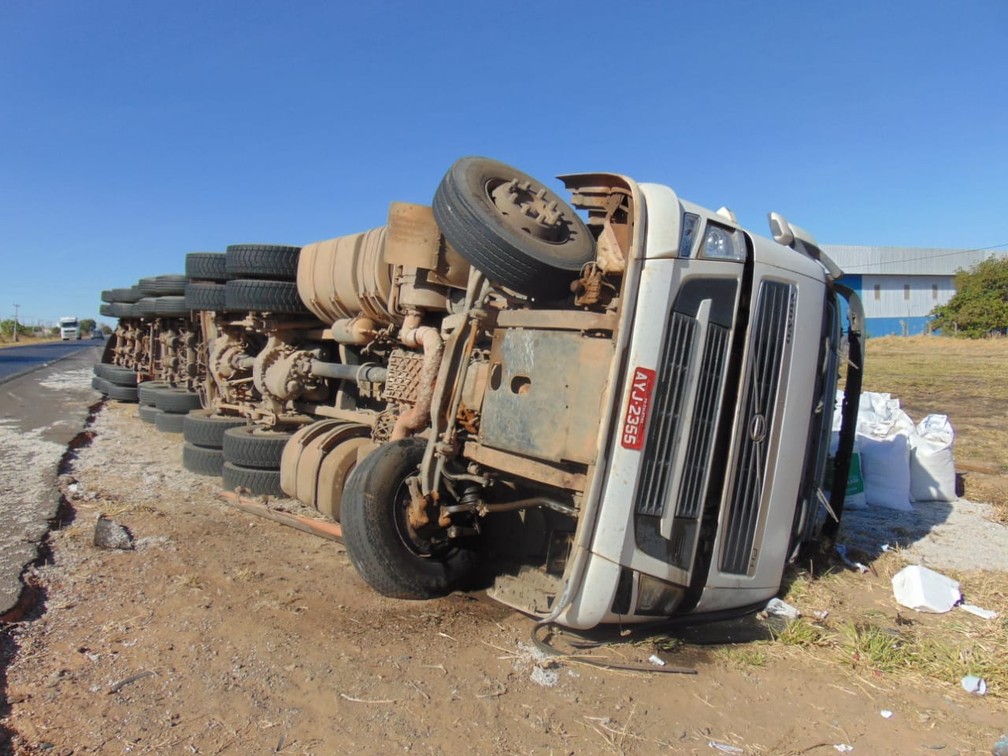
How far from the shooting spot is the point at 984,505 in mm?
6141

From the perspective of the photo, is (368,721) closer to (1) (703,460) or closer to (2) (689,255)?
(1) (703,460)

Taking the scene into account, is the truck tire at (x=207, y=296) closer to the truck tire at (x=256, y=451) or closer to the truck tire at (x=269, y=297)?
the truck tire at (x=269, y=297)

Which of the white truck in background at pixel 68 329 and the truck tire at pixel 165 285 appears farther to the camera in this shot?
the white truck in background at pixel 68 329

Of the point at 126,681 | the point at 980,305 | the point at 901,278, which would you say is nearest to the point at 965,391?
the point at 126,681

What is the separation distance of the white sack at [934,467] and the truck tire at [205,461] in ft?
20.8

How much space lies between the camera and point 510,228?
356cm

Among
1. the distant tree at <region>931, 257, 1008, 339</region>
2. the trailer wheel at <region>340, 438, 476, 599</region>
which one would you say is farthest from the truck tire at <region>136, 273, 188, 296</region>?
the distant tree at <region>931, 257, 1008, 339</region>

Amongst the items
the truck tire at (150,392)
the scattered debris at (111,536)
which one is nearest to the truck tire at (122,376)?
the truck tire at (150,392)

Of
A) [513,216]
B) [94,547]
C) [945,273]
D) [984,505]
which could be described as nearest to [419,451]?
[513,216]

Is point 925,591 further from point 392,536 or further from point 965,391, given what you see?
point 965,391

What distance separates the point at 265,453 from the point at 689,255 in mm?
4434

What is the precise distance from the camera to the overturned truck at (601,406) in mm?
2955

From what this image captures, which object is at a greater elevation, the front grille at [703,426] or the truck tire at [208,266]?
the truck tire at [208,266]

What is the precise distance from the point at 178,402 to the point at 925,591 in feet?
28.8
